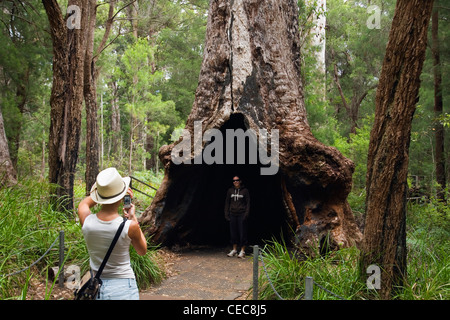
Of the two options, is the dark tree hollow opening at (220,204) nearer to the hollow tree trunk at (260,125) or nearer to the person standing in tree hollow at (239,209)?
the hollow tree trunk at (260,125)

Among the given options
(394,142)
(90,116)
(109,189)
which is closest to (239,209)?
(394,142)

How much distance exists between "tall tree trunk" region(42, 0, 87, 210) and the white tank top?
5.25m

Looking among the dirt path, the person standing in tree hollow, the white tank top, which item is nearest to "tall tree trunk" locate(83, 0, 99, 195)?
the dirt path

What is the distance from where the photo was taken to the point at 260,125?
841cm

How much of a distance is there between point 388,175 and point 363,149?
8.96 metres

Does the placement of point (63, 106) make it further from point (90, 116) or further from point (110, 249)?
point (110, 249)

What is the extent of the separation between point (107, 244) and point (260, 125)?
574 cm

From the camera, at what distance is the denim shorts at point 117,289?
10.1ft

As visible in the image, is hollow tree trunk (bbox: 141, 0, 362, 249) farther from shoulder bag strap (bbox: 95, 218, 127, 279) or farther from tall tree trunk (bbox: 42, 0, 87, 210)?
shoulder bag strap (bbox: 95, 218, 127, 279)

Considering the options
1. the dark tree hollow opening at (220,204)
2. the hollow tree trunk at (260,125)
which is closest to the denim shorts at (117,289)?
the hollow tree trunk at (260,125)

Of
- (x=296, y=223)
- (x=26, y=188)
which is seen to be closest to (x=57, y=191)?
(x=26, y=188)

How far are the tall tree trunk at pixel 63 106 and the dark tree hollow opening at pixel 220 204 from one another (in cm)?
242

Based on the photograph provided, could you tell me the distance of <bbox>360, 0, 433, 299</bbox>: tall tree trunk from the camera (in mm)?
4547
